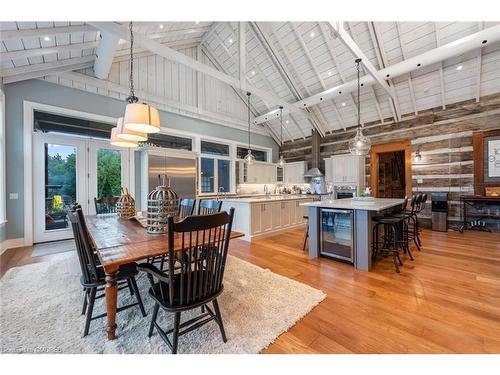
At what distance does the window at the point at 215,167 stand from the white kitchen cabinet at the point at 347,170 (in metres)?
3.63

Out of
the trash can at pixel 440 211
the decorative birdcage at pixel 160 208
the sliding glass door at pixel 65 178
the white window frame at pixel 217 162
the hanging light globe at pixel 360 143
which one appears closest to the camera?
the decorative birdcage at pixel 160 208

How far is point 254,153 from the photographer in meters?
9.05

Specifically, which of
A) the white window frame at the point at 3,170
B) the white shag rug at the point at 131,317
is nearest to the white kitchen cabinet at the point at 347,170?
the white shag rug at the point at 131,317

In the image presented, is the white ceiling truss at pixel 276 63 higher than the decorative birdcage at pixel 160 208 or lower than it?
higher

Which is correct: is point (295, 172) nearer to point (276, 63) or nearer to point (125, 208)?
point (276, 63)

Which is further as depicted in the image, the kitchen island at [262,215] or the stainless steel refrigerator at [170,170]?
the stainless steel refrigerator at [170,170]

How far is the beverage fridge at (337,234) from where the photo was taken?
3391mm

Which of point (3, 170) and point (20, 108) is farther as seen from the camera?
point (20, 108)

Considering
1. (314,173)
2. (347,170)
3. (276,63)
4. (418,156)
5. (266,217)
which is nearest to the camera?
(266,217)

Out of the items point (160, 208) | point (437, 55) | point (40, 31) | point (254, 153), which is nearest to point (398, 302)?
point (160, 208)

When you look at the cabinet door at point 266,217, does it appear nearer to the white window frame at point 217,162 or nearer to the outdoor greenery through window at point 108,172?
the white window frame at point 217,162

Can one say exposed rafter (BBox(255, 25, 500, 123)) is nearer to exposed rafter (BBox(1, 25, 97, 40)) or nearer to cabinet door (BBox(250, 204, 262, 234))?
cabinet door (BBox(250, 204, 262, 234))

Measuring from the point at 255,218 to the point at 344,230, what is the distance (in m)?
1.92
